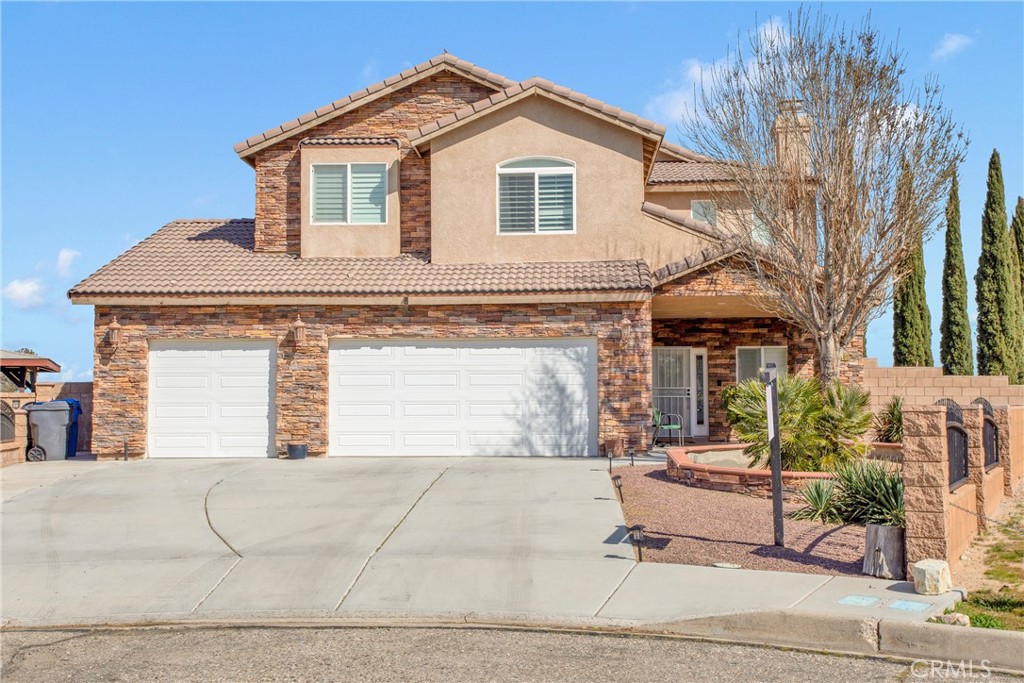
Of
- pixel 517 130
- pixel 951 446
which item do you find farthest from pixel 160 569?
pixel 517 130

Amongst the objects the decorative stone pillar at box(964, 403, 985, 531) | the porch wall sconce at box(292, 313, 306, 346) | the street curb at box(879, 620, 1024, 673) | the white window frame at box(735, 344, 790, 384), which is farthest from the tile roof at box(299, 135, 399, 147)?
the street curb at box(879, 620, 1024, 673)

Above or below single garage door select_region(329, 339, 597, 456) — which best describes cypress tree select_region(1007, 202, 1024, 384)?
above

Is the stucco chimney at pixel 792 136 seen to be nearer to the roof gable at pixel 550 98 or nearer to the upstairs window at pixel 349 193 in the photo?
the roof gable at pixel 550 98

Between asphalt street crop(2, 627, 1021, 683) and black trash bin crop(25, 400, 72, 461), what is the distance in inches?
451

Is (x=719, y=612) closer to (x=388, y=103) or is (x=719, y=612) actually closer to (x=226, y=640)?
(x=226, y=640)

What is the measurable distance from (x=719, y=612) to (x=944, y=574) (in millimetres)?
2117

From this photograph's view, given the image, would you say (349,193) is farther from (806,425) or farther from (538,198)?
(806,425)

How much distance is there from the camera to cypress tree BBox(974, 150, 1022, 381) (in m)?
27.8

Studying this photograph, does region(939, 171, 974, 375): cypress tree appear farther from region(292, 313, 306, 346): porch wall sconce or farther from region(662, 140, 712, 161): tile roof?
region(292, 313, 306, 346): porch wall sconce

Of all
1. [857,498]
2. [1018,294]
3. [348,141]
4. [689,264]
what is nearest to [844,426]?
[857,498]

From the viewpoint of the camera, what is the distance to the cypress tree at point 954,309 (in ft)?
91.7

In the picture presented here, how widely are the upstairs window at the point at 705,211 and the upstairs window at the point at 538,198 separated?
320 centimetres

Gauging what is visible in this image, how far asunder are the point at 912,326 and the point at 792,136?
40.3 ft

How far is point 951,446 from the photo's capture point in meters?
10.6
